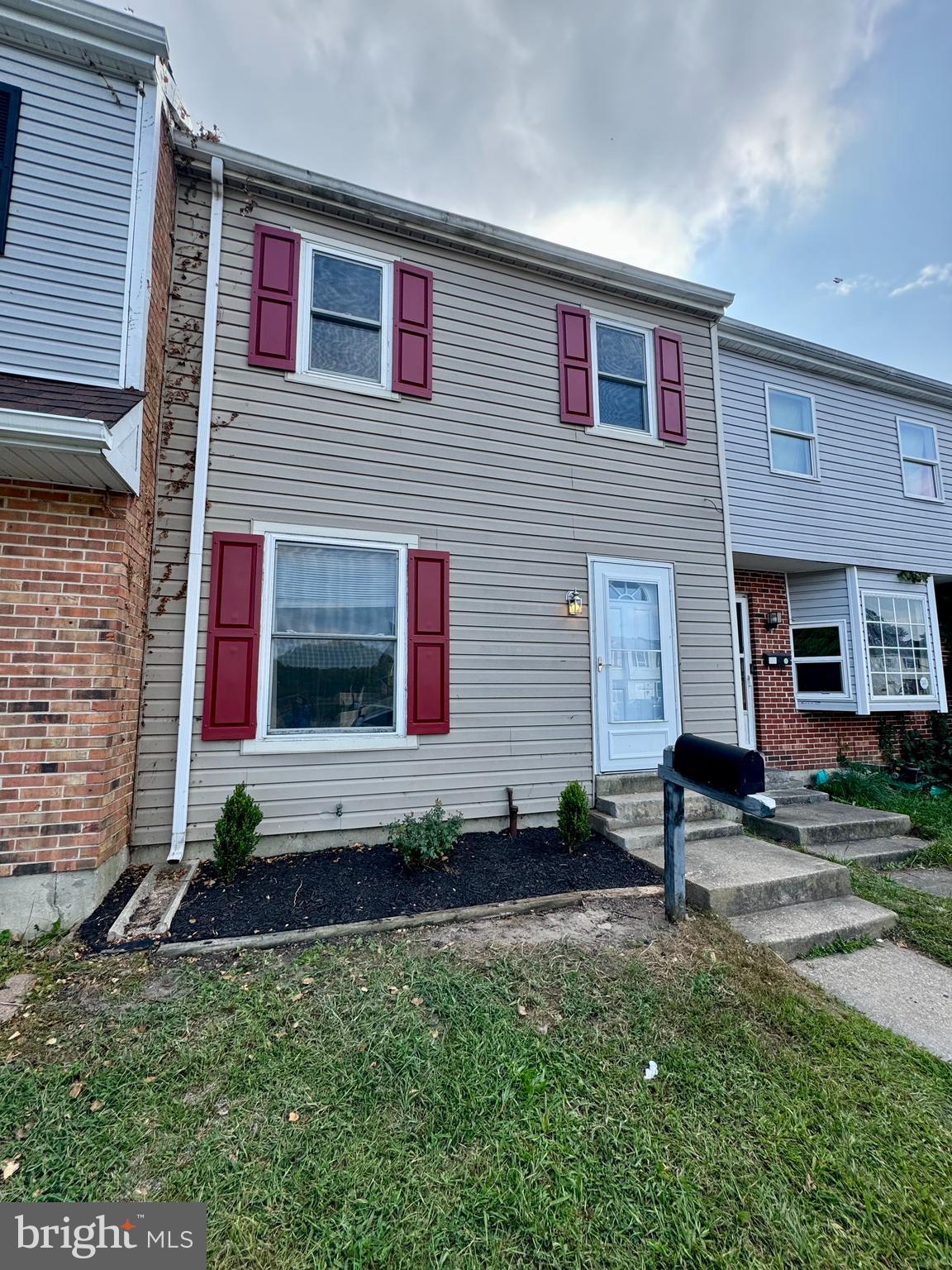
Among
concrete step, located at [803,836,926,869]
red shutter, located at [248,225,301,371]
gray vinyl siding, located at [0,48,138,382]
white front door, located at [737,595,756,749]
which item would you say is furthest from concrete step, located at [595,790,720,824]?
gray vinyl siding, located at [0,48,138,382]

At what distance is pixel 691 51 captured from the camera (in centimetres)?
686

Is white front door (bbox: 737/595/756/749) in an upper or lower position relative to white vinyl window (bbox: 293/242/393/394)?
lower

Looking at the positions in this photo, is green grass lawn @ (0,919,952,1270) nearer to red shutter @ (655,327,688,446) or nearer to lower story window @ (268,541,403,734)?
lower story window @ (268,541,403,734)

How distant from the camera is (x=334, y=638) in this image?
179 inches

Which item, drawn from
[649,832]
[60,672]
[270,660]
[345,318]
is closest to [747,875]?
[649,832]

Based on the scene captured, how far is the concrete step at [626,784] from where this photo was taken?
5184mm

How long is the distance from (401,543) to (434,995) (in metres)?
3.40

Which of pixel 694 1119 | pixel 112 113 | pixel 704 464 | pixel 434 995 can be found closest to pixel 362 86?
pixel 112 113

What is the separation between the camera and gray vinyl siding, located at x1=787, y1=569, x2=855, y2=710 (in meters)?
7.38

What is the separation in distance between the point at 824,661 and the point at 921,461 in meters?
3.82

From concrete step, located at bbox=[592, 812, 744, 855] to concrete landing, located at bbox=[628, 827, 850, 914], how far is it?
0.13 ft

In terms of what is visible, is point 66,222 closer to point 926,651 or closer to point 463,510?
point 463,510

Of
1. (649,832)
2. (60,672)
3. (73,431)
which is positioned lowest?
(649,832)

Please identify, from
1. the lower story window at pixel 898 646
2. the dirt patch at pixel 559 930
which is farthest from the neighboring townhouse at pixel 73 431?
the lower story window at pixel 898 646
